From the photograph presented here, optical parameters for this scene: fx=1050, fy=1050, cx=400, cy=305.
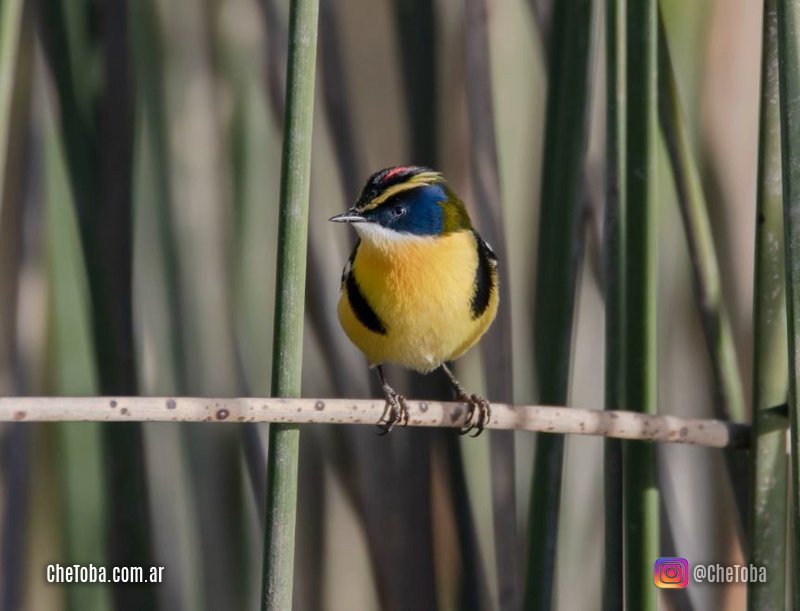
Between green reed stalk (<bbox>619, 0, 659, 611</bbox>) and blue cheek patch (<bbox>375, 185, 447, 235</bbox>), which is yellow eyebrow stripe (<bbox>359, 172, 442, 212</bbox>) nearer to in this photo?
blue cheek patch (<bbox>375, 185, 447, 235</bbox>)

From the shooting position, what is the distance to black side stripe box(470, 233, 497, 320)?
141 centimetres

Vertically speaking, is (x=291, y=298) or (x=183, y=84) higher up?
(x=183, y=84)

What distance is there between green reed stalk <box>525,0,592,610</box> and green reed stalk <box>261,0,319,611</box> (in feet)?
1.72

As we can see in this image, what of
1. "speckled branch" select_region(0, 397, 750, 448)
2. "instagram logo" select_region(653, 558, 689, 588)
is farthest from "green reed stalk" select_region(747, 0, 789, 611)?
"instagram logo" select_region(653, 558, 689, 588)

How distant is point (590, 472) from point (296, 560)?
495mm

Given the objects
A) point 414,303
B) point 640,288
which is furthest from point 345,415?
point 640,288

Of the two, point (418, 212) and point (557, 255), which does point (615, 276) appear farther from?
point (418, 212)

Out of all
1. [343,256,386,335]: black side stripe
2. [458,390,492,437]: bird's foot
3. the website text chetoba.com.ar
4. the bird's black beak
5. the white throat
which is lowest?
the website text chetoba.com.ar

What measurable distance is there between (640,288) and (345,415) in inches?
17.5

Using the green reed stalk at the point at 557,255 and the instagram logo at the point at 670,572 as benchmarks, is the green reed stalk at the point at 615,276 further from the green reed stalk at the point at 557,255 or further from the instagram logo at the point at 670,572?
the instagram logo at the point at 670,572

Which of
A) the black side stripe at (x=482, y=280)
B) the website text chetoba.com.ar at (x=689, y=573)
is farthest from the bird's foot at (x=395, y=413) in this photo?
the website text chetoba.com.ar at (x=689, y=573)

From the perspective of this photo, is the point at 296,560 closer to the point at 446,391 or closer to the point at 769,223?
the point at 446,391

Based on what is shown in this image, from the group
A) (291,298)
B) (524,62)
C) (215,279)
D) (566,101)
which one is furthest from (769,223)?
(215,279)

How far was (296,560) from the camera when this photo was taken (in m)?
1.67
